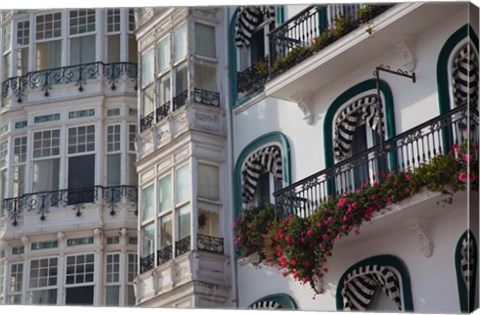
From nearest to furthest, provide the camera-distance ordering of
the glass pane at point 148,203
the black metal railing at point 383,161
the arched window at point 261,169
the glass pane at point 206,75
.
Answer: the black metal railing at point 383,161, the arched window at point 261,169, the glass pane at point 148,203, the glass pane at point 206,75

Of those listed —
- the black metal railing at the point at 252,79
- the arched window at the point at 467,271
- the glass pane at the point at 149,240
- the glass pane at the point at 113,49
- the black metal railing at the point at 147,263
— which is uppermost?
the glass pane at the point at 113,49

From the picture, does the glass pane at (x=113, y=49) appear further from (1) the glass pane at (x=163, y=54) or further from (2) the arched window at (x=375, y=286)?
(2) the arched window at (x=375, y=286)

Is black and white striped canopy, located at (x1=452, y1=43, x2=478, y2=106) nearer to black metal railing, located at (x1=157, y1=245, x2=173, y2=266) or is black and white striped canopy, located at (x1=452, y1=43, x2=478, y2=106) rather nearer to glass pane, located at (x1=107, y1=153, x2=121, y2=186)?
black metal railing, located at (x1=157, y1=245, x2=173, y2=266)

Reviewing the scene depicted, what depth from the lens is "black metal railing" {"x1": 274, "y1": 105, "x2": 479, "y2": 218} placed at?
1248 centimetres

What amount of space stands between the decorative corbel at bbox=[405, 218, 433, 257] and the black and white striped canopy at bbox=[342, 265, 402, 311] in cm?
46

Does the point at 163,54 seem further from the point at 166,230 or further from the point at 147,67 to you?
the point at 166,230

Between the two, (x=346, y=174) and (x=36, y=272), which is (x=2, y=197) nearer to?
(x=36, y=272)

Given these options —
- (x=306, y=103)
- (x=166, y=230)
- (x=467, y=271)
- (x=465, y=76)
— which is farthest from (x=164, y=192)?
(x=467, y=271)

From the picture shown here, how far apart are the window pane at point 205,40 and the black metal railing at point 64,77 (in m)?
1.00

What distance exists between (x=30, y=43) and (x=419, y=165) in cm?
540

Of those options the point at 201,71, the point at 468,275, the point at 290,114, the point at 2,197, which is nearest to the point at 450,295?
the point at 468,275

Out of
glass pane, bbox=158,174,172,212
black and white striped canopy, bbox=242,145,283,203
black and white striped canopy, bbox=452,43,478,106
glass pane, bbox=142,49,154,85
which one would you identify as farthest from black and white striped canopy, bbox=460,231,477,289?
glass pane, bbox=142,49,154,85

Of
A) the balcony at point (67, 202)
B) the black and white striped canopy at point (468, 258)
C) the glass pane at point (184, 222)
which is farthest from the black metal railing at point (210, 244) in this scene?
the black and white striped canopy at point (468, 258)

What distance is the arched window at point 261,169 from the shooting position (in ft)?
47.8
